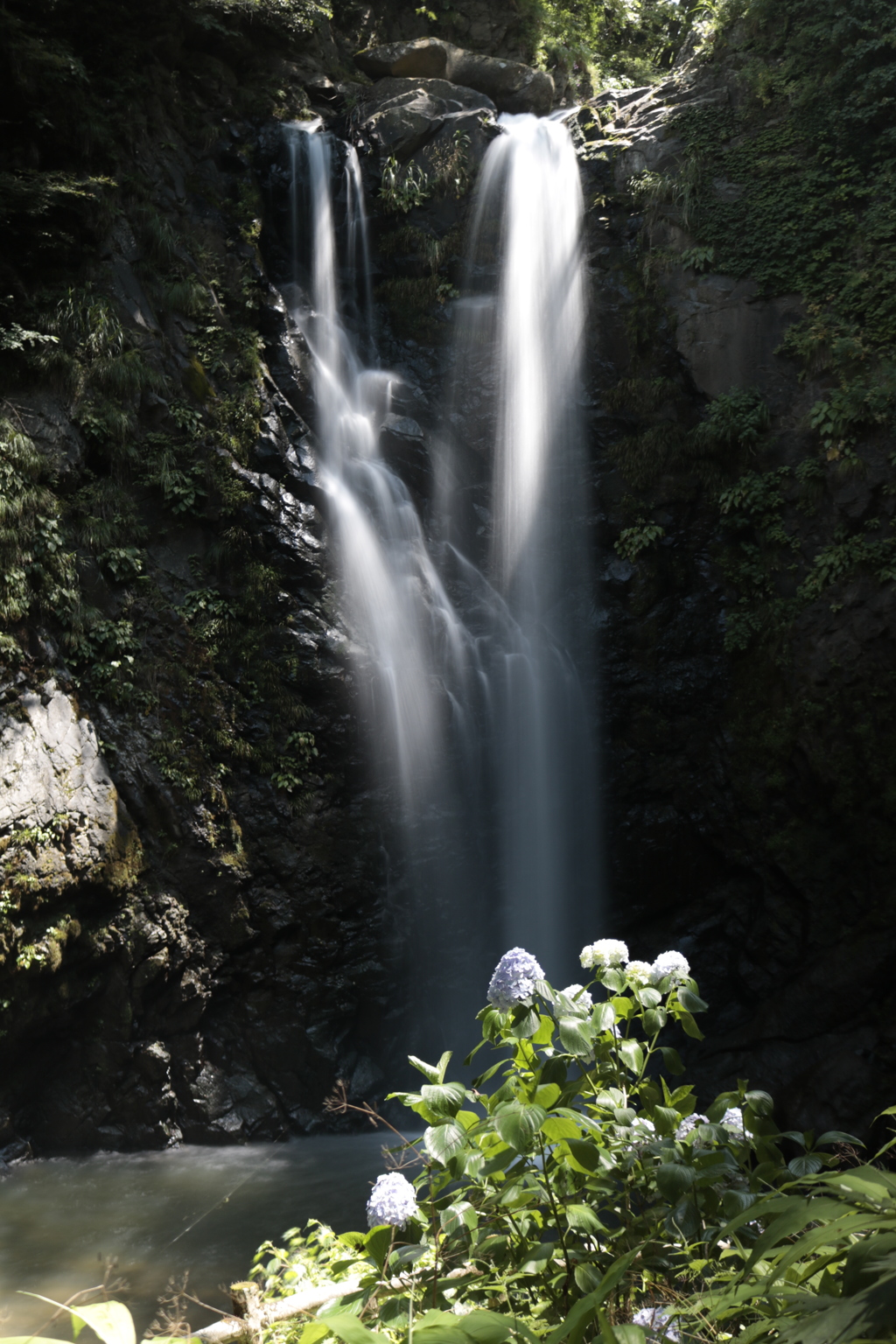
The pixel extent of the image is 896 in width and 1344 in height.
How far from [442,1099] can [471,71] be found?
17195 mm

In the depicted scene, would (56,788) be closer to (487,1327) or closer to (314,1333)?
(314,1333)

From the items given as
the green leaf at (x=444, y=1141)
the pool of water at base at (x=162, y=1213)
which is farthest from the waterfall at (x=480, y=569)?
the green leaf at (x=444, y=1141)

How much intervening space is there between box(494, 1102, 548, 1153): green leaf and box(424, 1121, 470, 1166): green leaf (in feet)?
0.31

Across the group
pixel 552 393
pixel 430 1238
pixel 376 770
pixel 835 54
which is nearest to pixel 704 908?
pixel 376 770

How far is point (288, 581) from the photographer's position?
9.43m

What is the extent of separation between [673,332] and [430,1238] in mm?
11523

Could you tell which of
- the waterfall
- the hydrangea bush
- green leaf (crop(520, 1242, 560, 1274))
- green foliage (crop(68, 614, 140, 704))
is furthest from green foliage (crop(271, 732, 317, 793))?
green leaf (crop(520, 1242, 560, 1274))

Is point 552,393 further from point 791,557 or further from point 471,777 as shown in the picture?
point 471,777

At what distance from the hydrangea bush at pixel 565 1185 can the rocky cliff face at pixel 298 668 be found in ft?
19.3

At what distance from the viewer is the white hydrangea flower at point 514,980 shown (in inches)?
77.0

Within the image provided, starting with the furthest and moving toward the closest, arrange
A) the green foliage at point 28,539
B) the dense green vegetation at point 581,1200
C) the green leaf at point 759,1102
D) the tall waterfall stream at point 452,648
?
the green foliage at point 28,539 < the tall waterfall stream at point 452,648 < the green leaf at point 759,1102 < the dense green vegetation at point 581,1200

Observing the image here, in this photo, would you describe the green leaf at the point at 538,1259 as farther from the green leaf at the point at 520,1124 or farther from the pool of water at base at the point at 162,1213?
the pool of water at base at the point at 162,1213

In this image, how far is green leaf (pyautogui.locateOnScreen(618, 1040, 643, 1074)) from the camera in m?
2.04

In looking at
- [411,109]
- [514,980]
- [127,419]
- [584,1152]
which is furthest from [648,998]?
[411,109]
